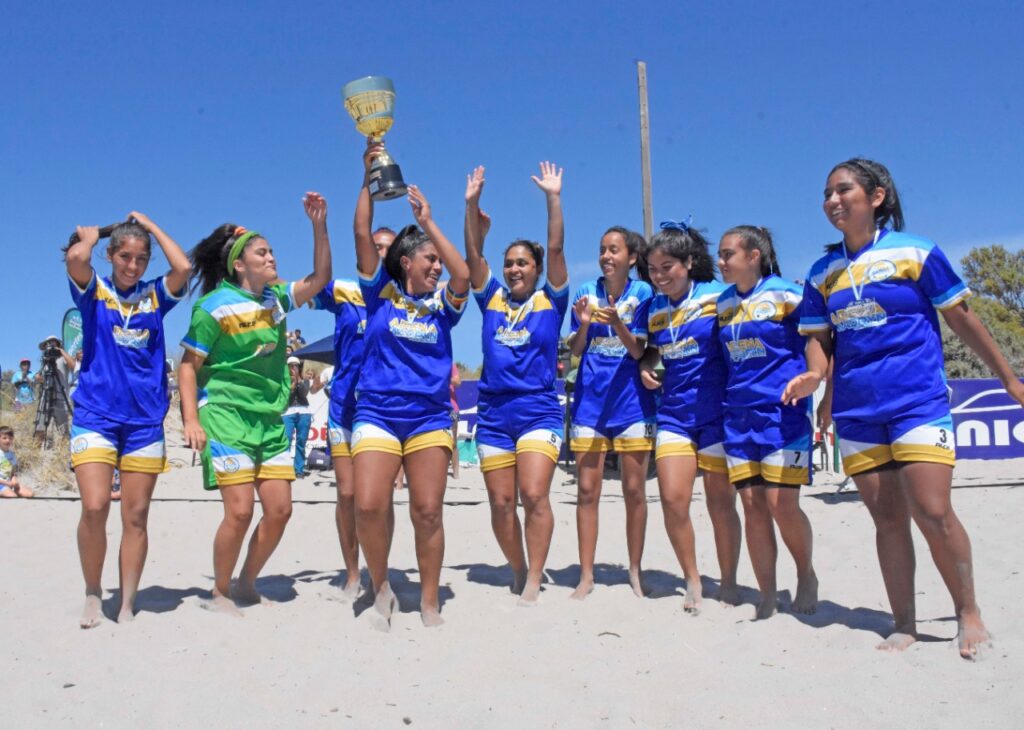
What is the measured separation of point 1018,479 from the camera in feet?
29.1

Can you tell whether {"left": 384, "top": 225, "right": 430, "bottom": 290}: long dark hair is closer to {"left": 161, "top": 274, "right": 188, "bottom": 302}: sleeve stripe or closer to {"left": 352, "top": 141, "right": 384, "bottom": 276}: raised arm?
{"left": 352, "top": 141, "right": 384, "bottom": 276}: raised arm

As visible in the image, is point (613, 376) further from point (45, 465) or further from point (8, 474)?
point (45, 465)

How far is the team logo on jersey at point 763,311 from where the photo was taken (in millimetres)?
4203

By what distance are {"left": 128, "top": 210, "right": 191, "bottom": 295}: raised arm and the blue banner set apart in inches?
353

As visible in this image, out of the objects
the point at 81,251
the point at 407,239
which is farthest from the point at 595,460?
the point at 81,251

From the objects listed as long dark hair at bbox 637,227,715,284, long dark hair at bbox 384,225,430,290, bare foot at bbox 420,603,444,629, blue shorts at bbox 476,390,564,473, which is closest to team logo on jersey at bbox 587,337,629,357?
blue shorts at bbox 476,390,564,473

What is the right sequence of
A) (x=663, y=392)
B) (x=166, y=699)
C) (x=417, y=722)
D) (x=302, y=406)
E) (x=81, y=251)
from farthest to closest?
(x=302, y=406) → (x=663, y=392) → (x=81, y=251) → (x=166, y=699) → (x=417, y=722)

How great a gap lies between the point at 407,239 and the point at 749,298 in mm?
1678

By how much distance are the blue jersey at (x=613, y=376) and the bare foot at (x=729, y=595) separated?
942 mm

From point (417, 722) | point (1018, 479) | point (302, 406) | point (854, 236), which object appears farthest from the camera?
point (302, 406)

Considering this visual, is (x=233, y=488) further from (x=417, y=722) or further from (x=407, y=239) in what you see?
(x=417, y=722)

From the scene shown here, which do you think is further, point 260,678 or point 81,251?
point 81,251

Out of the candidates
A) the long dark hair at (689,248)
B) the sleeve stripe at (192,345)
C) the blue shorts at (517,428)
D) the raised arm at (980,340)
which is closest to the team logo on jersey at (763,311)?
the long dark hair at (689,248)

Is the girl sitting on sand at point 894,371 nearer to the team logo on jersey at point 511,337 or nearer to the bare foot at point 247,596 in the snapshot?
the team logo on jersey at point 511,337
